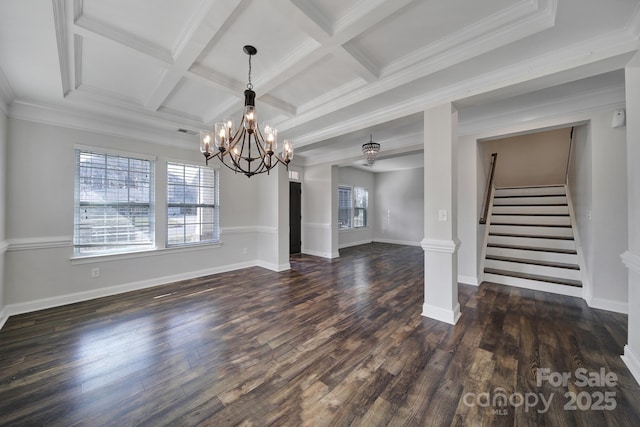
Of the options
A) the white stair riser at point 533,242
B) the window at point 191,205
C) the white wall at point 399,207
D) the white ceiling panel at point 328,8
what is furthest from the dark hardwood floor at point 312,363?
the white wall at point 399,207

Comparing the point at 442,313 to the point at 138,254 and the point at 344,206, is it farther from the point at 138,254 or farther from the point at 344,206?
the point at 344,206

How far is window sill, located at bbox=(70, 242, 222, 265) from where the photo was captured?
10.6 ft

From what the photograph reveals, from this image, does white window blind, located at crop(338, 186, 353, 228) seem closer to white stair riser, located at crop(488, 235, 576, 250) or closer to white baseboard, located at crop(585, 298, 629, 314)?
white stair riser, located at crop(488, 235, 576, 250)

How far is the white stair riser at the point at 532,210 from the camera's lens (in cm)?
430

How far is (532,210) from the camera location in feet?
15.1

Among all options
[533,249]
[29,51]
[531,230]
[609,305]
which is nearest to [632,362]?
[609,305]

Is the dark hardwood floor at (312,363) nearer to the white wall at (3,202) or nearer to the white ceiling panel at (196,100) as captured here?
the white wall at (3,202)

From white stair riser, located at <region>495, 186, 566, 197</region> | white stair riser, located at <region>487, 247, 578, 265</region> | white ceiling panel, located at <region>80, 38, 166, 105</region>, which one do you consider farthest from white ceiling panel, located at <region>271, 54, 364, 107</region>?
white stair riser, located at <region>495, 186, 566, 197</region>

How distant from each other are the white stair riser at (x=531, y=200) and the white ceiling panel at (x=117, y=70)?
255 inches

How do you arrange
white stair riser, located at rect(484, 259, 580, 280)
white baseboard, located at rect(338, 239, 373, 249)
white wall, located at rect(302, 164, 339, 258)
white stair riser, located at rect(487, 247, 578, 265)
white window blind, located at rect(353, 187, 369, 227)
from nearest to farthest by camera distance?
white stair riser, located at rect(484, 259, 580, 280)
white stair riser, located at rect(487, 247, 578, 265)
white wall, located at rect(302, 164, 339, 258)
white baseboard, located at rect(338, 239, 373, 249)
white window blind, located at rect(353, 187, 369, 227)

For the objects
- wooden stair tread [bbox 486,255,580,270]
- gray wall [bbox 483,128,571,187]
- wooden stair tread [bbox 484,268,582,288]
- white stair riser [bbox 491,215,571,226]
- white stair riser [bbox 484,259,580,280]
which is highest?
gray wall [bbox 483,128,571,187]

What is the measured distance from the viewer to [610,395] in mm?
1598

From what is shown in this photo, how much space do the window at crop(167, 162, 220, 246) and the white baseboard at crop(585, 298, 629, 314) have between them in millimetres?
5796

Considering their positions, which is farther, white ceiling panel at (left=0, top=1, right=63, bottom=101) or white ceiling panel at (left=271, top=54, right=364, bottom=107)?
white ceiling panel at (left=271, top=54, right=364, bottom=107)
